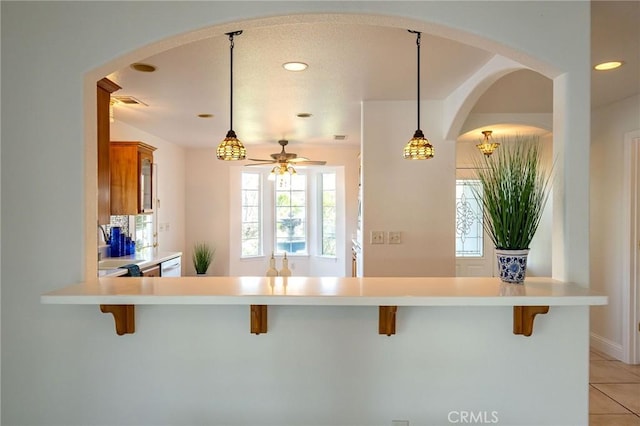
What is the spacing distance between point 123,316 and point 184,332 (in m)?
0.27

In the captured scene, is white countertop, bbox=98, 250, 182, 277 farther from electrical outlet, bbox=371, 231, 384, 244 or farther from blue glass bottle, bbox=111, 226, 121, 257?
electrical outlet, bbox=371, 231, 384, 244

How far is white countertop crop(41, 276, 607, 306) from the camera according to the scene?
63.0 inches

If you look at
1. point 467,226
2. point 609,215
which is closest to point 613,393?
point 609,215

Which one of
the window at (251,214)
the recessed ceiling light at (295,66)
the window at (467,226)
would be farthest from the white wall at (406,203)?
the window at (251,214)

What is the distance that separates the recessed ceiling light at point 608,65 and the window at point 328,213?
5062 mm

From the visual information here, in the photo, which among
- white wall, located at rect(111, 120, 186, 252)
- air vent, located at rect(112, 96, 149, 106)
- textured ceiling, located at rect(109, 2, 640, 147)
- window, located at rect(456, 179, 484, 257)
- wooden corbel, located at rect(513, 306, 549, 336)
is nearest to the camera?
wooden corbel, located at rect(513, 306, 549, 336)

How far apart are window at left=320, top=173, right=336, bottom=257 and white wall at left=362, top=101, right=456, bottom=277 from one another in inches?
157

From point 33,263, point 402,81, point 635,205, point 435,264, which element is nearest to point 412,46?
point 402,81

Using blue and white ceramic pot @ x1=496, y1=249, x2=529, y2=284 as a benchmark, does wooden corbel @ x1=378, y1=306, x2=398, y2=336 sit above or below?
below

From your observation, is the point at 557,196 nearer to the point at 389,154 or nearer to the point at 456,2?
the point at 456,2

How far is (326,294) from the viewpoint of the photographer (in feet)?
5.37

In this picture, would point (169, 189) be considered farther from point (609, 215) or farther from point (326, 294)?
point (609, 215)

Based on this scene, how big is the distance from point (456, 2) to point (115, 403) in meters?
2.31

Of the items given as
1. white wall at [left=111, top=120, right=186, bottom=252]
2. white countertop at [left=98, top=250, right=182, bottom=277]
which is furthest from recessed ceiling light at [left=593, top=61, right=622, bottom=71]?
white wall at [left=111, top=120, right=186, bottom=252]
